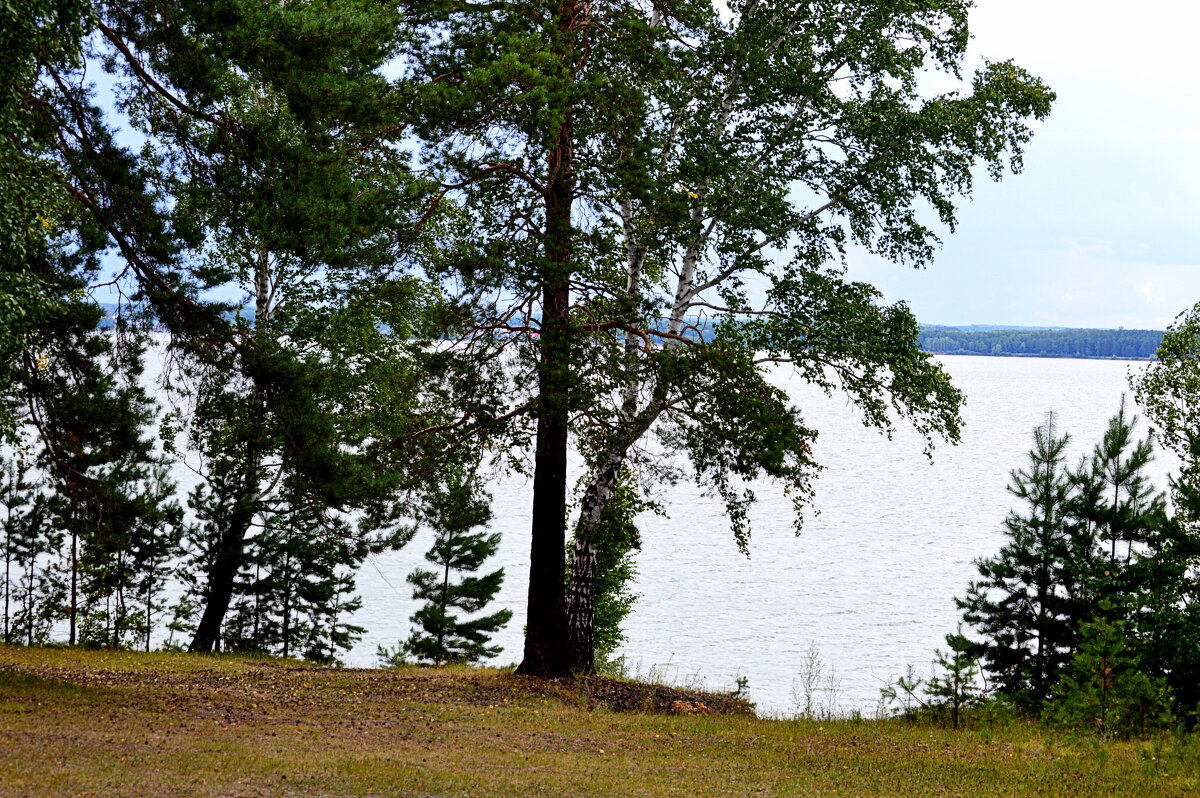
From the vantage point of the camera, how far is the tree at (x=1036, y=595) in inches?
691

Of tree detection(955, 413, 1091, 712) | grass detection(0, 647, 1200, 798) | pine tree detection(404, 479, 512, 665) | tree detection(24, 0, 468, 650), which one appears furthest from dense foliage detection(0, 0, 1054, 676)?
pine tree detection(404, 479, 512, 665)

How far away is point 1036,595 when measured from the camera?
17.9 meters

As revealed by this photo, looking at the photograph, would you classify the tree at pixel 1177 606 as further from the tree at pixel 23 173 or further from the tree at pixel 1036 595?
the tree at pixel 23 173

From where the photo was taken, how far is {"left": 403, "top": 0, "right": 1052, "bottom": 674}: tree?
42.6 ft

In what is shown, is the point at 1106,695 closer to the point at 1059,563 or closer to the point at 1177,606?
the point at 1177,606

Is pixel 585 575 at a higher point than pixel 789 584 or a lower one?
higher

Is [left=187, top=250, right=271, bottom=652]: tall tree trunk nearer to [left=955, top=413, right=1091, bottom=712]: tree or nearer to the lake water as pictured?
the lake water

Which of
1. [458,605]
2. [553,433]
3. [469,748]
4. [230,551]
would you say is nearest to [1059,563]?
[553,433]

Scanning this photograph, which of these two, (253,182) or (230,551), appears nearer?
(253,182)

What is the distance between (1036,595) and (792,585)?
21966 mm

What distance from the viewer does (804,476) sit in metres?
13.7

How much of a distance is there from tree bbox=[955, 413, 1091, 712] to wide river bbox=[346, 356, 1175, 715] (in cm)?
327

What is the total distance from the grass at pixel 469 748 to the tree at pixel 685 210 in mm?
Answer: 2948

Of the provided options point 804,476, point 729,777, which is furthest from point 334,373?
point 729,777
